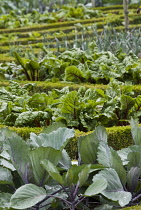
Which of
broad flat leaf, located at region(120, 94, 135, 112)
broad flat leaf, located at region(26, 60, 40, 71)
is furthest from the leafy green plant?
broad flat leaf, located at region(26, 60, 40, 71)

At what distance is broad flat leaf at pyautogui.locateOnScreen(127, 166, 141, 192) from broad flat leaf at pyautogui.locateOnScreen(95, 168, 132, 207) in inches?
3.5

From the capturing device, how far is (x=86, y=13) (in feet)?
53.8

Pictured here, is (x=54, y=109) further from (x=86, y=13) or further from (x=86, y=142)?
(x=86, y=13)

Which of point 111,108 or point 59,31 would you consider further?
point 59,31

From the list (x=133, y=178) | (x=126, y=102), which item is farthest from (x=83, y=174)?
(x=126, y=102)

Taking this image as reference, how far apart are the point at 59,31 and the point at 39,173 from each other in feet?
38.3

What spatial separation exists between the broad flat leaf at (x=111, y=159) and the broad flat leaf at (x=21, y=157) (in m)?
0.38

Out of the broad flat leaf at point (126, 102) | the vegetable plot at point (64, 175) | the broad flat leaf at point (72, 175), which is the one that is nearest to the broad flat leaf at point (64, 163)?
the vegetable plot at point (64, 175)

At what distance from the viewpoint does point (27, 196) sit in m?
2.21

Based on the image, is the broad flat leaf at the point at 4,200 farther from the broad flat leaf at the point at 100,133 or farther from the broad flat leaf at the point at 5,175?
the broad flat leaf at the point at 100,133

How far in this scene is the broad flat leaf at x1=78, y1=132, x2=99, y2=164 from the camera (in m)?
2.61

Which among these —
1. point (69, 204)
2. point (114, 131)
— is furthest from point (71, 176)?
point (114, 131)

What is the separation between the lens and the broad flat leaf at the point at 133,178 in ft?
7.99

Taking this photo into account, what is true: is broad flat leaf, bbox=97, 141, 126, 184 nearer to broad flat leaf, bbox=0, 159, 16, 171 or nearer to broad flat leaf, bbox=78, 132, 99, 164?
broad flat leaf, bbox=78, 132, 99, 164
